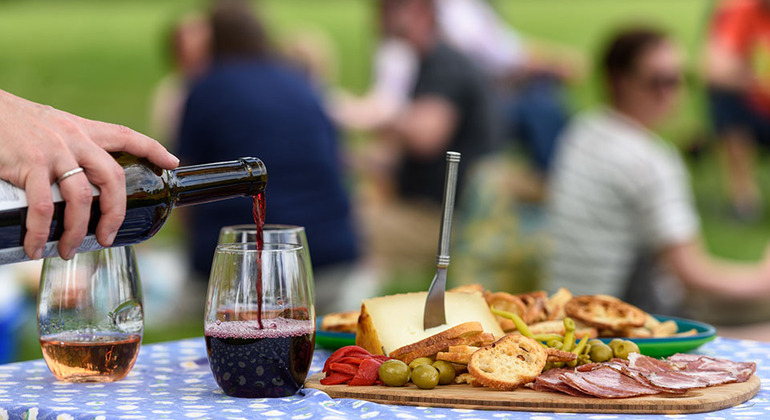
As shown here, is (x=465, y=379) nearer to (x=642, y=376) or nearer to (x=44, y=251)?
(x=642, y=376)

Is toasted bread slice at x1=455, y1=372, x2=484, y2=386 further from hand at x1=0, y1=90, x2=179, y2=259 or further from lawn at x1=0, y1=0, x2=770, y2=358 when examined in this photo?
lawn at x1=0, y1=0, x2=770, y2=358

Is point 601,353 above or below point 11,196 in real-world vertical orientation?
below

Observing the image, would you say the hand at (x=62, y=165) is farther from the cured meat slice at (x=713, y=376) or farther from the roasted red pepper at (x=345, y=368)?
the cured meat slice at (x=713, y=376)

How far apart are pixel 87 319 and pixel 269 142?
2660 mm

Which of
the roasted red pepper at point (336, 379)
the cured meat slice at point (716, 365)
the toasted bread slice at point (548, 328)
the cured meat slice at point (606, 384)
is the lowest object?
the roasted red pepper at point (336, 379)

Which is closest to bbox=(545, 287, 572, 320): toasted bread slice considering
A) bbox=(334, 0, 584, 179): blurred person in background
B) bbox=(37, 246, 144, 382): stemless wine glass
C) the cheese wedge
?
the cheese wedge

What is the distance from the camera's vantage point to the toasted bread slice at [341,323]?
6.14 ft

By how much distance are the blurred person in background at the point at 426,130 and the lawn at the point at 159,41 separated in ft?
10.6

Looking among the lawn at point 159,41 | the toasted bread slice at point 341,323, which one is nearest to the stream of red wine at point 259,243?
the toasted bread slice at point 341,323

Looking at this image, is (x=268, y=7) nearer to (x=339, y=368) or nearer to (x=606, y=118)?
(x=606, y=118)

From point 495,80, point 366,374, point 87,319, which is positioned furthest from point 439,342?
point 495,80

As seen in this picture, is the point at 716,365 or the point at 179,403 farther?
the point at 716,365

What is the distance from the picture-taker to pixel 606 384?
56.0 inches

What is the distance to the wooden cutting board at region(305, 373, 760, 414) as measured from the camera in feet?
4.52
